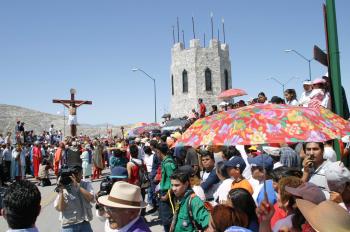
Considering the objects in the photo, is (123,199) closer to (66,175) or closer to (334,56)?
(66,175)

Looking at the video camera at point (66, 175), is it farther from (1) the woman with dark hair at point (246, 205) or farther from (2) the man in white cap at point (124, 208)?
(1) the woman with dark hair at point (246, 205)

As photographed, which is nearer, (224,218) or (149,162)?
(224,218)

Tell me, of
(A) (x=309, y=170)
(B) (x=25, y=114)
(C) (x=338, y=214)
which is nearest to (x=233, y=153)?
(A) (x=309, y=170)

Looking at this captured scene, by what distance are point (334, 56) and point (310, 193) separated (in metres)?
2.61

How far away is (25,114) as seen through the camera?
248 feet

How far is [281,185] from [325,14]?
8.66 feet

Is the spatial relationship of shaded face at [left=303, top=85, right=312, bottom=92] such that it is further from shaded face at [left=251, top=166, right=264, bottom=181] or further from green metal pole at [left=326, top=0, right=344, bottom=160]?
shaded face at [left=251, top=166, right=264, bottom=181]

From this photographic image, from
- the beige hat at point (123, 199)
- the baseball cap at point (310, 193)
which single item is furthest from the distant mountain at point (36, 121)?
the baseball cap at point (310, 193)

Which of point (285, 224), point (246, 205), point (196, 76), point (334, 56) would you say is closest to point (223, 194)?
point (246, 205)

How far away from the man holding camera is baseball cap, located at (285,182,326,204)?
2.95 m

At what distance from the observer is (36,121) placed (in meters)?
71.8

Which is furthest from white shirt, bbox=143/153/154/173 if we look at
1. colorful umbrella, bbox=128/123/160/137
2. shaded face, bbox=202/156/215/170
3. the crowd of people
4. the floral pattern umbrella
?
colorful umbrella, bbox=128/123/160/137

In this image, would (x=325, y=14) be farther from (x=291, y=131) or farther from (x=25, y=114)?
(x=25, y=114)

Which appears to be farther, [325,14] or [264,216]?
[325,14]
